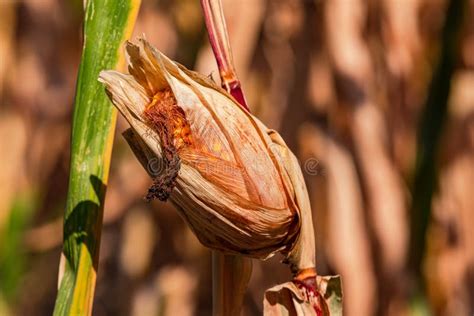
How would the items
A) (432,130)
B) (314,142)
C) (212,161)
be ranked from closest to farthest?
(212,161) < (432,130) < (314,142)

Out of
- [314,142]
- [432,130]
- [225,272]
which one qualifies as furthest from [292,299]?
[314,142]

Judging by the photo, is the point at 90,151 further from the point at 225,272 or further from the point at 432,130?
the point at 432,130

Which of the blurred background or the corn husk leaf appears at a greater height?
the blurred background

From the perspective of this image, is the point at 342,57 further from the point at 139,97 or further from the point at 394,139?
the point at 139,97

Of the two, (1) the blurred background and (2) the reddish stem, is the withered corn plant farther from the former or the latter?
(1) the blurred background

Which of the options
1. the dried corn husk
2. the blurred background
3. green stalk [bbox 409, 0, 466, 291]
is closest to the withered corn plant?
the dried corn husk

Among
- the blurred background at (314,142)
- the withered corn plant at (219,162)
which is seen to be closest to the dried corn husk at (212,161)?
the withered corn plant at (219,162)

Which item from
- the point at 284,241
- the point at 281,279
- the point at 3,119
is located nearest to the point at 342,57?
the point at 281,279

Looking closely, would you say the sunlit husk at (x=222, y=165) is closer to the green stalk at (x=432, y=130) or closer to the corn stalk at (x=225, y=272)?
the corn stalk at (x=225, y=272)

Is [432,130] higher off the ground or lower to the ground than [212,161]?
higher
